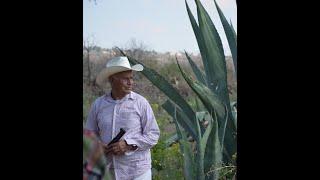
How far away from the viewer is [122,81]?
13.3 ft

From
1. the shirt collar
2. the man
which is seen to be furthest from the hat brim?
the shirt collar

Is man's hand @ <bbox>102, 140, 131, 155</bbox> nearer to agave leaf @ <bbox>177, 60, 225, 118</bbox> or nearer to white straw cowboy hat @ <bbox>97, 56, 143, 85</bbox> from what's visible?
white straw cowboy hat @ <bbox>97, 56, 143, 85</bbox>

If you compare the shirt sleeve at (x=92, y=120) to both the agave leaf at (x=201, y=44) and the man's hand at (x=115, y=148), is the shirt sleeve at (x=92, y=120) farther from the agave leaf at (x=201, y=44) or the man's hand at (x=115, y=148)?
the agave leaf at (x=201, y=44)

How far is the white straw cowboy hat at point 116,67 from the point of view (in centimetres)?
406

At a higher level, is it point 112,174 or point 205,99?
point 205,99

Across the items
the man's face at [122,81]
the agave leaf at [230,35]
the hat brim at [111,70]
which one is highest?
the agave leaf at [230,35]

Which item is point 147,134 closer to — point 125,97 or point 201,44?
point 125,97

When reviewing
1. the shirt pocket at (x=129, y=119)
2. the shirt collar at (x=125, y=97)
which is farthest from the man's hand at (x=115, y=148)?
the shirt collar at (x=125, y=97)

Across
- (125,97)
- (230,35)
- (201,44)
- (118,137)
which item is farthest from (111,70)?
(230,35)
